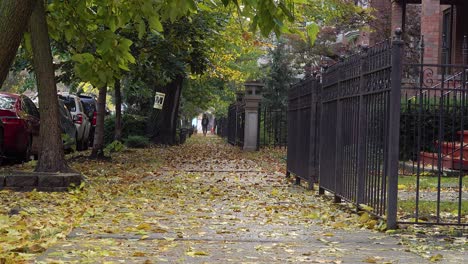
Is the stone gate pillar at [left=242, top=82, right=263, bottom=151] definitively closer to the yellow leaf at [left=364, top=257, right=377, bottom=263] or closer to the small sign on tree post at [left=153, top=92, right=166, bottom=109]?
the small sign on tree post at [left=153, top=92, right=166, bottom=109]

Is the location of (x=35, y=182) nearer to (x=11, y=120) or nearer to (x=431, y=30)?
(x=11, y=120)

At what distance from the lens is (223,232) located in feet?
26.5

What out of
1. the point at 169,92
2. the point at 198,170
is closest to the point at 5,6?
the point at 198,170

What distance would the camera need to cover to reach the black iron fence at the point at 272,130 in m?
29.4

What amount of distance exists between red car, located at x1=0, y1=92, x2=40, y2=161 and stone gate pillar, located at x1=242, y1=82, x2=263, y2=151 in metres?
12.1

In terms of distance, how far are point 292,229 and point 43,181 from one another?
5.01m

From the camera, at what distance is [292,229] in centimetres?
848

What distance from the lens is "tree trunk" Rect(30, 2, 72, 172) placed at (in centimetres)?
1298

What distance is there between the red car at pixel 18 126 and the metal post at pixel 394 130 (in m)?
10.1

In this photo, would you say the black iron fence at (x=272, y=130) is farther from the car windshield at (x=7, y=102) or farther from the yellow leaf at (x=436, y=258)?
the yellow leaf at (x=436, y=258)

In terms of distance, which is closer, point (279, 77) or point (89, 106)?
point (89, 106)

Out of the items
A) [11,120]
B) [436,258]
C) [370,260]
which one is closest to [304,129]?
[11,120]

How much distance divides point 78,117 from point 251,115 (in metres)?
7.07

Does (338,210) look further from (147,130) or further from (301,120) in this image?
(147,130)
